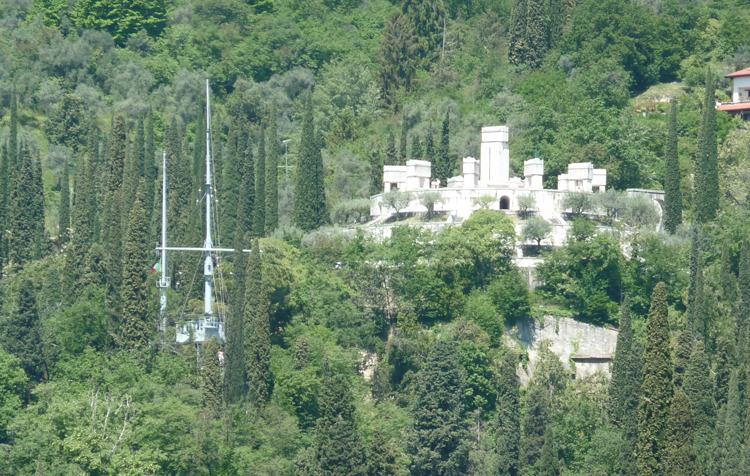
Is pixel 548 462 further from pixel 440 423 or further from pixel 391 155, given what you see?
pixel 391 155

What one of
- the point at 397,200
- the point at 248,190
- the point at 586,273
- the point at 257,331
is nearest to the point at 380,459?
the point at 257,331

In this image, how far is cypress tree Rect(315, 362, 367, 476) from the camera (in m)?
62.7

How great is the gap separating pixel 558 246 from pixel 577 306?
339 centimetres

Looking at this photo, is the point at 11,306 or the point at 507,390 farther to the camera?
the point at 11,306

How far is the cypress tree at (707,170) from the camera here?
77.2m

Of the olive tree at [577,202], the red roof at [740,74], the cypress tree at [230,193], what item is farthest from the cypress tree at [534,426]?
the red roof at [740,74]

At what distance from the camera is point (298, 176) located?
8181cm

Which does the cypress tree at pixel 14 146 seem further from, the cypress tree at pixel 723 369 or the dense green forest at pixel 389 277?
the cypress tree at pixel 723 369

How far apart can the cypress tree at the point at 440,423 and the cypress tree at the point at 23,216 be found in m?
24.7

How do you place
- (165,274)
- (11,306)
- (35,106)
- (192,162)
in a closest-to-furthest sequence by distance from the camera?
1. (11,306)
2. (165,274)
3. (192,162)
4. (35,106)

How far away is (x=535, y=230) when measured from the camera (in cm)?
7562

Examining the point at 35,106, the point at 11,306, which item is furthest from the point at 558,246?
the point at 35,106

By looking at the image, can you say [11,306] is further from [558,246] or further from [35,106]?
[35,106]

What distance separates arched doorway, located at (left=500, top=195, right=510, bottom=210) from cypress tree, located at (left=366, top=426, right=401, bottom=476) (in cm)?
1789
